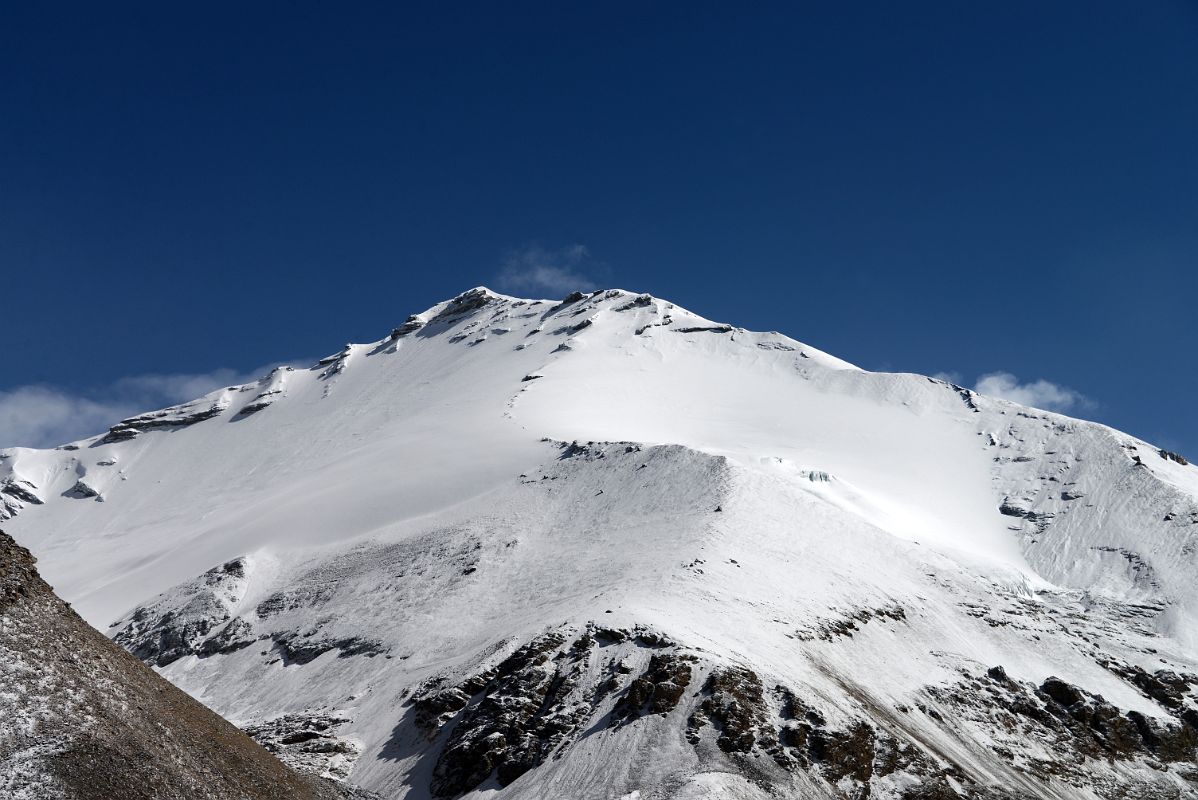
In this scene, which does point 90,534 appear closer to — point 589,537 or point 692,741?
point 589,537

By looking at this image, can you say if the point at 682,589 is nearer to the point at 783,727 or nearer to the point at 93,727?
the point at 783,727

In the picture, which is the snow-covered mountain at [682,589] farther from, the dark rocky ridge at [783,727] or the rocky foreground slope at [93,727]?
the rocky foreground slope at [93,727]

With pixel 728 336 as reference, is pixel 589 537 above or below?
below

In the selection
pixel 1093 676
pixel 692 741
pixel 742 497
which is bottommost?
pixel 692 741

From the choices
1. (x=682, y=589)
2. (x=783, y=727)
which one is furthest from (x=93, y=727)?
(x=682, y=589)

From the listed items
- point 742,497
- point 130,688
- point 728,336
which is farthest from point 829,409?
point 130,688

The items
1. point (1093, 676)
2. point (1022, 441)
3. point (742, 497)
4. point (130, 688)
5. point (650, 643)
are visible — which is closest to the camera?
point (130, 688)

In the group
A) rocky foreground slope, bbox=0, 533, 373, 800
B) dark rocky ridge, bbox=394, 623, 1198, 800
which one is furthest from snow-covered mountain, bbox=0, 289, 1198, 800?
rocky foreground slope, bbox=0, 533, 373, 800

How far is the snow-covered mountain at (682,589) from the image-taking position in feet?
129

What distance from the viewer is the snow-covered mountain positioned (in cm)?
3919

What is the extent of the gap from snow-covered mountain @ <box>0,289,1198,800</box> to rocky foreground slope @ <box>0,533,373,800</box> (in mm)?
12280

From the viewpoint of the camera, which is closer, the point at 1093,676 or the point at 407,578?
the point at 1093,676

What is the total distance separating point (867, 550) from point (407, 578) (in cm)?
3323

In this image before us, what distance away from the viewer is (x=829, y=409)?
108 meters
